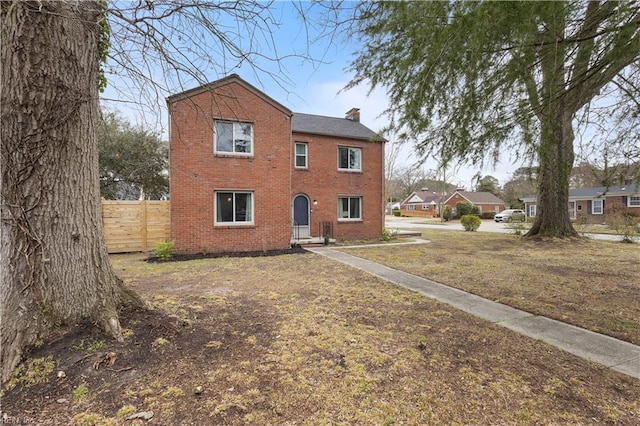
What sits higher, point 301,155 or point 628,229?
point 301,155

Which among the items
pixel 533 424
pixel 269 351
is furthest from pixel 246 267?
pixel 533 424

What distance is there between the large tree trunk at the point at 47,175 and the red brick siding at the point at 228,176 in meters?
6.84

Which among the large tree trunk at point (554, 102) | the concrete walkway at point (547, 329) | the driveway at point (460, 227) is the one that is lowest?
the concrete walkway at point (547, 329)

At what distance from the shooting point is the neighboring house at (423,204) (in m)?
49.9

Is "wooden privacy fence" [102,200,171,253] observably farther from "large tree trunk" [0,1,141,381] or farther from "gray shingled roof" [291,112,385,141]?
"large tree trunk" [0,1,141,381]

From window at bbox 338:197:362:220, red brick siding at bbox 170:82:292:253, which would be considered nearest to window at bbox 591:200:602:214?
window at bbox 338:197:362:220

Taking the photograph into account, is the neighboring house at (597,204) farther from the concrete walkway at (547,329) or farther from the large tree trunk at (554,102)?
the large tree trunk at (554,102)

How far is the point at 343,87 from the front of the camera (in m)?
3.92

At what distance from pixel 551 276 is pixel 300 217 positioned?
367 inches

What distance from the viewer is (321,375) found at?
278cm

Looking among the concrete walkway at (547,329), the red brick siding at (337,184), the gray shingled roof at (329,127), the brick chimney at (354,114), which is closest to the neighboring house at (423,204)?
the brick chimney at (354,114)

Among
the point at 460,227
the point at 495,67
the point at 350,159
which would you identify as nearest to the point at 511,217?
the point at 460,227

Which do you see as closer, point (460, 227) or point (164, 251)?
point (164, 251)

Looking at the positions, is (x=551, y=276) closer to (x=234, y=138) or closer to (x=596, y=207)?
(x=234, y=138)
